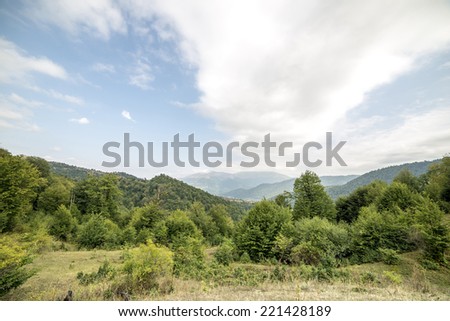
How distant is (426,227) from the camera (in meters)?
17.6

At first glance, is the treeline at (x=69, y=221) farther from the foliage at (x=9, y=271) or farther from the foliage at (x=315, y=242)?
the foliage at (x=315, y=242)

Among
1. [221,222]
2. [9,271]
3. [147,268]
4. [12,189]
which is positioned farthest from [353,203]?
[12,189]

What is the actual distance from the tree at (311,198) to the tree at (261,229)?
7.20 metres

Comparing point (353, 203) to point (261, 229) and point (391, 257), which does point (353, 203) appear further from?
point (261, 229)

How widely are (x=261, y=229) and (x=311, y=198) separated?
11741 millimetres

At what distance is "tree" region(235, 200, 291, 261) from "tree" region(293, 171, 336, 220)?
7.20 metres

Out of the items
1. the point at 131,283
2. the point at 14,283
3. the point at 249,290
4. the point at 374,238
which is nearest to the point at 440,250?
the point at 374,238

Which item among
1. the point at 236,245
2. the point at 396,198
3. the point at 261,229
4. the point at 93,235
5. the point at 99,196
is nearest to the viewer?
the point at 261,229

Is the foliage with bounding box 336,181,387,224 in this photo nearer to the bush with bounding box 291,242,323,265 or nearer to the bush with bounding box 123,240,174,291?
the bush with bounding box 291,242,323,265

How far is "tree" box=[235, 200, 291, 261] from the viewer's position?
73.7ft

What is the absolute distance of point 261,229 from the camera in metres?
23.8

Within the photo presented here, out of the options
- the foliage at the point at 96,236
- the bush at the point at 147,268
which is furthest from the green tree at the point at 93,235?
the bush at the point at 147,268

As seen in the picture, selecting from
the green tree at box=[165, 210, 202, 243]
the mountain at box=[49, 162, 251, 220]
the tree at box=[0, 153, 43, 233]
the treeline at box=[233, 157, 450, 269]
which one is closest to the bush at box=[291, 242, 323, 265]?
the treeline at box=[233, 157, 450, 269]
